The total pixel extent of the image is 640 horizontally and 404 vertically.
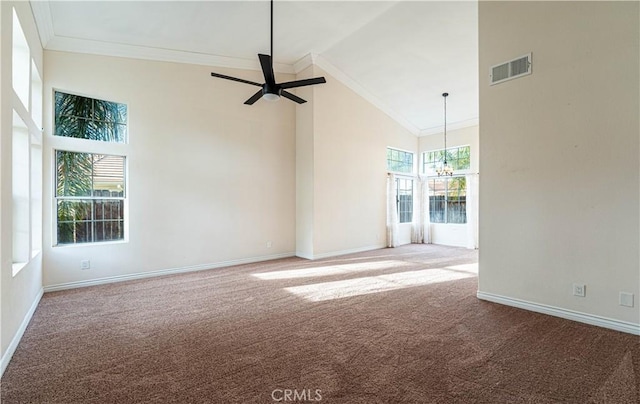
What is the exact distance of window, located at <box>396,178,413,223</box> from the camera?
29.2 feet

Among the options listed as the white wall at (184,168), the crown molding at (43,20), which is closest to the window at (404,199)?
the white wall at (184,168)

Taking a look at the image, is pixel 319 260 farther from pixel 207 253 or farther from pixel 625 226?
pixel 625 226

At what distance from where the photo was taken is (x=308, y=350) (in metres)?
2.61

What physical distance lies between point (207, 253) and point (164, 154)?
190cm

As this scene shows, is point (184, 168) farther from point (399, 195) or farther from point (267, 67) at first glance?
point (399, 195)

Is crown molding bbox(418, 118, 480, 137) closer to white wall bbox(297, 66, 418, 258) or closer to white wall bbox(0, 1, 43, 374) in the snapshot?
white wall bbox(297, 66, 418, 258)

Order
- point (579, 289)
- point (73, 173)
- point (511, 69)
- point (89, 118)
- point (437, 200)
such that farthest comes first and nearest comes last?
point (437, 200) < point (89, 118) < point (73, 173) < point (511, 69) < point (579, 289)

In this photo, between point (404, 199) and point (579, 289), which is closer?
point (579, 289)

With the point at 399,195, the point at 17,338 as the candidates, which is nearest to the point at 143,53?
the point at 17,338

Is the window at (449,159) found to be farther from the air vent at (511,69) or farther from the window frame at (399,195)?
the air vent at (511,69)

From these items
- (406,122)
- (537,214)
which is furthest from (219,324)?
(406,122)

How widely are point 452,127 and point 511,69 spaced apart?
5316 mm

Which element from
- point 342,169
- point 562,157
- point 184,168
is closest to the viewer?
point 562,157

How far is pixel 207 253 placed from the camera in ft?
18.6
